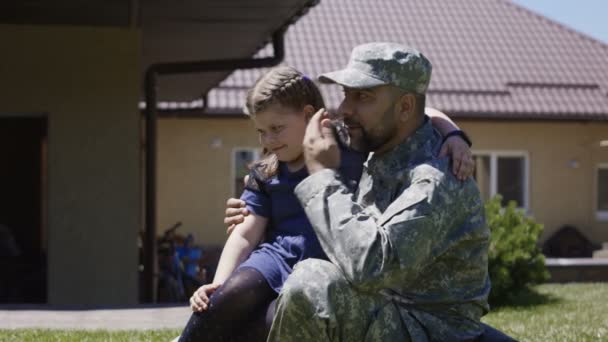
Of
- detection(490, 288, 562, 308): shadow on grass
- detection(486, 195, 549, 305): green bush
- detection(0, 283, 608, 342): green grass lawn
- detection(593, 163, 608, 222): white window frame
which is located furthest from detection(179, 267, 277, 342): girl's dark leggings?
detection(593, 163, 608, 222): white window frame

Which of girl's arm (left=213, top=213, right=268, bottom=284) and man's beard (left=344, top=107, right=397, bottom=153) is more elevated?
man's beard (left=344, top=107, right=397, bottom=153)

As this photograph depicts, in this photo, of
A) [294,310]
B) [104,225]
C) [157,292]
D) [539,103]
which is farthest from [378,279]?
[539,103]

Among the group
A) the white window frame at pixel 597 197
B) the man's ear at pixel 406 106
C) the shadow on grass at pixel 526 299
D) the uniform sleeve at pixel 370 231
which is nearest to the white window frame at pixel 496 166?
the white window frame at pixel 597 197

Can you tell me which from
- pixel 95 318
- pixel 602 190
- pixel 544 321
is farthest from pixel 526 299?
pixel 602 190

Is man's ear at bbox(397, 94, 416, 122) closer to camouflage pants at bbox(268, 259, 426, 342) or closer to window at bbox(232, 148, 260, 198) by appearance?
camouflage pants at bbox(268, 259, 426, 342)

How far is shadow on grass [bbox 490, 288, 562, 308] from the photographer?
10281 mm

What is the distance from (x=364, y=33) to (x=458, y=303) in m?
21.5

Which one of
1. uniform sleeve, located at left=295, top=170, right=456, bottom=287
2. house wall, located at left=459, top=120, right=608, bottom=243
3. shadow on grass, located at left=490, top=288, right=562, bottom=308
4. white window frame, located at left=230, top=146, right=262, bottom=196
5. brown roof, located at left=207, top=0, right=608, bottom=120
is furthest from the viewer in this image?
house wall, located at left=459, top=120, right=608, bottom=243

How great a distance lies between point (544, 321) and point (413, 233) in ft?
17.9

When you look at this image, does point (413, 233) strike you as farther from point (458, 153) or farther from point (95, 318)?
point (95, 318)

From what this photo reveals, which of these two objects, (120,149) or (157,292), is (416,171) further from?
Result: (157,292)

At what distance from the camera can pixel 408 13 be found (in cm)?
2591

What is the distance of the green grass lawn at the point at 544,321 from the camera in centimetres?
673

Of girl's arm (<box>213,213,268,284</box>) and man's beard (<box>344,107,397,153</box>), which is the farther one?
girl's arm (<box>213,213,268,284</box>)
